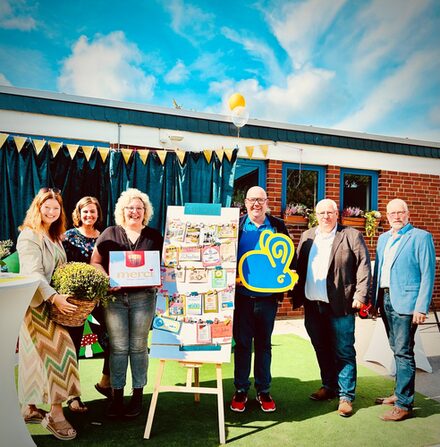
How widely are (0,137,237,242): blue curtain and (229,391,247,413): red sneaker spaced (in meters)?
2.51

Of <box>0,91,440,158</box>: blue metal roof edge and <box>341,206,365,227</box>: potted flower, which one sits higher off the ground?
<box>0,91,440,158</box>: blue metal roof edge

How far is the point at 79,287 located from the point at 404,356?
7.71 ft

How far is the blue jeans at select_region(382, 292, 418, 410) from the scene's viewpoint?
269 centimetres

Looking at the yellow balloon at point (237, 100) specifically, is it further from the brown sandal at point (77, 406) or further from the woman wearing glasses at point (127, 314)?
the brown sandal at point (77, 406)

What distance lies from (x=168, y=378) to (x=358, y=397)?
5.71 ft

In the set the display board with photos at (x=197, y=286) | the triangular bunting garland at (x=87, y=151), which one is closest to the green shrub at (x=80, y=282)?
the display board with photos at (x=197, y=286)

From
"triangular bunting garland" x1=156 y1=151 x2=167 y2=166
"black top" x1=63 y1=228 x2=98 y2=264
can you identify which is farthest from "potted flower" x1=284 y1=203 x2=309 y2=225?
"black top" x1=63 y1=228 x2=98 y2=264

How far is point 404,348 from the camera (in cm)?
270

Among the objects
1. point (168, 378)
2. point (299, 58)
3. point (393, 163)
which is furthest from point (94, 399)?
point (393, 163)

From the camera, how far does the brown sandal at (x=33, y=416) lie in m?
2.59

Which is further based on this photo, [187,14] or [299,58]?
[299,58]

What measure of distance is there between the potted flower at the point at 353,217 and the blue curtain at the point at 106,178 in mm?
2491

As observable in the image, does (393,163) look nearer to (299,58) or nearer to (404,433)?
(299,58)

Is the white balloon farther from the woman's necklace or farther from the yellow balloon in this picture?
the woman's necklace
